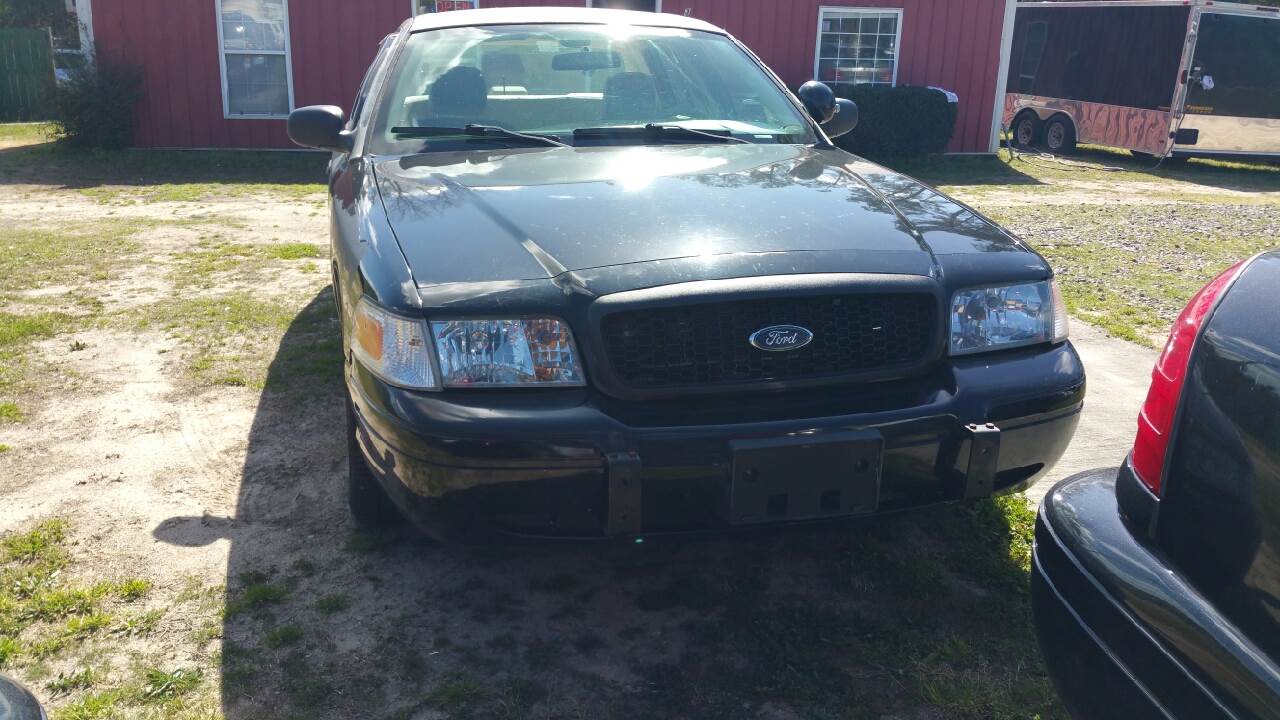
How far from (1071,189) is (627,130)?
10.8 meters

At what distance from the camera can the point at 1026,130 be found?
18719 mm

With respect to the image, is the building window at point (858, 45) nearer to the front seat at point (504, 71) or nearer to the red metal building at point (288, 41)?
the red metal building at point (288, 41)

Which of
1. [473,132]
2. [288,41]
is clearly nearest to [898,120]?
[288,41]

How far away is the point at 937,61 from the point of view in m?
15.9

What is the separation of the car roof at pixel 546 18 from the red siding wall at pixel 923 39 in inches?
415

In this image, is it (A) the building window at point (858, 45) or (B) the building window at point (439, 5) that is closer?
(B) the building window at point (439, 5)

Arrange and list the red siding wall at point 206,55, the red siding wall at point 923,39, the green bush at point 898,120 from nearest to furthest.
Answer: the red siding wall at point 206,55 < the green bush at point 898,120 < the red siding wall at point 923,39

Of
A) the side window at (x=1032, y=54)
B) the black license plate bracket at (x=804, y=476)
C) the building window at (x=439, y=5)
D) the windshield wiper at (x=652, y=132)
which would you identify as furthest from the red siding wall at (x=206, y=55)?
the black license plate bracket at (x=804, y=476)

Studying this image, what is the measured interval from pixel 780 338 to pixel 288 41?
43.8 ft

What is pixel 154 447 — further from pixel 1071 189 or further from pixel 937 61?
pixel 937 61

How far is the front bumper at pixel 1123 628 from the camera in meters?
1.70

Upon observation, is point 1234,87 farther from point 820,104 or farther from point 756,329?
point 756,329

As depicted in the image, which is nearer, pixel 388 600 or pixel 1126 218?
pixel 388 600

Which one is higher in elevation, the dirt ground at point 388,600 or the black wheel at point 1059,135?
the black wheel at point 1059,135
